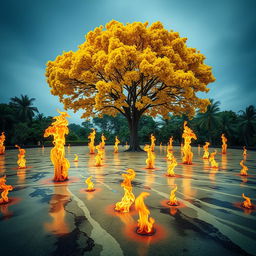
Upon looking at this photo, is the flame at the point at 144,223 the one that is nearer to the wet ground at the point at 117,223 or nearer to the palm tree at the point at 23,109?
the wet ground at the point at 117,223

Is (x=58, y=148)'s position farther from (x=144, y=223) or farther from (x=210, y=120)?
A: (x=210, y=120)

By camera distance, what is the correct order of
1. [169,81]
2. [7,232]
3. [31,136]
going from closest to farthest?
[7,232], [169,81], [31,136]

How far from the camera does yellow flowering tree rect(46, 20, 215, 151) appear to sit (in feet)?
46.2

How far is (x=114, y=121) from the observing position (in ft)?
193

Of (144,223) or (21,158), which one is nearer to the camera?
(144,223)

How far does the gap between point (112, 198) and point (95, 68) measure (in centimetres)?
1363

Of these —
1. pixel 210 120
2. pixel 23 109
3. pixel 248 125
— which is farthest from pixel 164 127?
pixel 23 109

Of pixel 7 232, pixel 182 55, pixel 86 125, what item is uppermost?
pixel 182 55

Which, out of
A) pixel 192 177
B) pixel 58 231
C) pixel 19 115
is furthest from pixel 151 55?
pixel 19 115

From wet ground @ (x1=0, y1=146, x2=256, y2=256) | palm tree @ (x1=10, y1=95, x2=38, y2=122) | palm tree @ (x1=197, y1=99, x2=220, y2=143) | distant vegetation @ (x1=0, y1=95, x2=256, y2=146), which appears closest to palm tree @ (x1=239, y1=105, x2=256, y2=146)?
distant vegetation @ (x1=0, y1=95, x2=256, y2=146)

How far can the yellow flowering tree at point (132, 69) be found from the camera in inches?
554

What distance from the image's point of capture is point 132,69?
17.2 m

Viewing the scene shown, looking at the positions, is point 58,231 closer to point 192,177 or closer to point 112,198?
point 112,198

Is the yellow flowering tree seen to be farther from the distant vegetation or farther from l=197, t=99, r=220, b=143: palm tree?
l=197, t=99, r=220, b=143: palm tree
